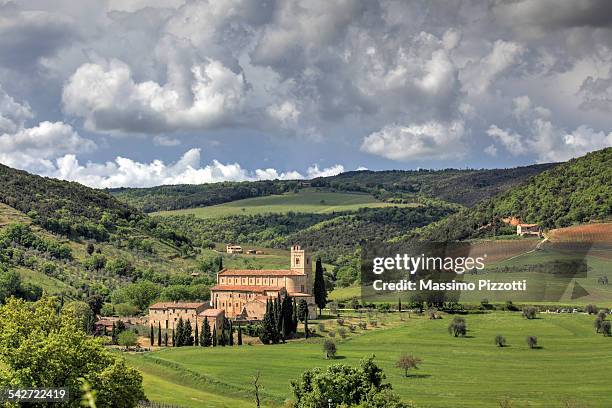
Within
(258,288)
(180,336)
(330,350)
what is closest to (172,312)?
(180,336)

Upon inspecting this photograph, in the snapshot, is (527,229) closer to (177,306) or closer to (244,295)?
(244,295)

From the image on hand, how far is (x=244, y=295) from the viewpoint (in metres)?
145

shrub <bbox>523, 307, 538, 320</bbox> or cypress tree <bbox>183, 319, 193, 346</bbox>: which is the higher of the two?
shrub <bbox>523, 307, 538, 320</bbox>

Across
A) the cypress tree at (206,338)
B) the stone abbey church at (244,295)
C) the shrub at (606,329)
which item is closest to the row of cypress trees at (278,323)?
the cypress tree at (206,338)

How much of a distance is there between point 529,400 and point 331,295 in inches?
3954

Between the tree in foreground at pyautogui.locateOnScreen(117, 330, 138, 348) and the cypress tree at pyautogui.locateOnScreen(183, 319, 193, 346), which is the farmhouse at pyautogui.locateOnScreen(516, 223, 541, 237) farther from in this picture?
the tree in foreground at pyautogui.locateOnScreen(117, 330, 138, 348)

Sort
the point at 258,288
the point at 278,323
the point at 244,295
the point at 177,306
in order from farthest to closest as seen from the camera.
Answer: the point at 258,288
the point at 244,295
the point at 177,306
the point at 278,323

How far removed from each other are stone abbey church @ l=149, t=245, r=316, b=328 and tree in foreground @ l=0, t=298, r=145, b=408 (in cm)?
7693

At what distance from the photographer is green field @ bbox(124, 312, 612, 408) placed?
79938 mm

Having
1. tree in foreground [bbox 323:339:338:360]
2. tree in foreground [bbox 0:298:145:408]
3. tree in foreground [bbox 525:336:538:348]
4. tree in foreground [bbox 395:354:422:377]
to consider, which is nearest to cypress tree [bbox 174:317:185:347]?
tree in foreground [bbox 323:339:338:360]

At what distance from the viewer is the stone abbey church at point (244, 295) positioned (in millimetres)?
134500

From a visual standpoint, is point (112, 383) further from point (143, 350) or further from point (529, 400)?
point (143, 350)

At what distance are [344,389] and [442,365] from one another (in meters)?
35.9

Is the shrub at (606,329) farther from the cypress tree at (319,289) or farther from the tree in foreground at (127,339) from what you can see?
the tree in foreground at (127,339)
